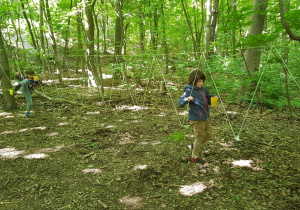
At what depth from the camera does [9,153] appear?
3164 mm

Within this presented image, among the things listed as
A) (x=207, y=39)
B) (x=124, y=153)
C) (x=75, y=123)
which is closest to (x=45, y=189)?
(x=124, y=153)

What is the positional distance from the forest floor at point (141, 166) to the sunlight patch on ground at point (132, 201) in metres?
0.01

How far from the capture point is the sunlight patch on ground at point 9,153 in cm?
306

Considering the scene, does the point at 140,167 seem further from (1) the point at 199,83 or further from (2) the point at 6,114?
(2) the point at 6,114

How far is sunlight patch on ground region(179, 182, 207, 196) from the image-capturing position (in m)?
2.16

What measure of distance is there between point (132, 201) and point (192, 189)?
2.33 feet

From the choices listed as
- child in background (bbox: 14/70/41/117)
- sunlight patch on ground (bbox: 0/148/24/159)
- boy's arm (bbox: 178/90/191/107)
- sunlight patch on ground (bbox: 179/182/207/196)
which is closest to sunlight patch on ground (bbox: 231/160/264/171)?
sunlight patch on ground (bbox: 179/182/207/196)

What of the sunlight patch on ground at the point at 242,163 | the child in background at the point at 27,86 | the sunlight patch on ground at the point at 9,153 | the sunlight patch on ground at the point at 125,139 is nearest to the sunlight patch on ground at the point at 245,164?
the sunlight patch on ground at the point at 242,163

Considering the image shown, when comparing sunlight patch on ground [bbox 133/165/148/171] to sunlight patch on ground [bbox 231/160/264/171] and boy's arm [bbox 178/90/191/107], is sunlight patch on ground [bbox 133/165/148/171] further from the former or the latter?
sunlight patch on ground [bbox 231/160/264/171]

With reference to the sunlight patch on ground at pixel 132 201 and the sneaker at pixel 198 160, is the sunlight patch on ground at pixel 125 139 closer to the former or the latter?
the sneaker at pixel 198 160

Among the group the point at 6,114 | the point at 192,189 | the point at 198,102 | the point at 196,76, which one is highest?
the point at 196,76

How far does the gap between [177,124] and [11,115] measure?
174 inches

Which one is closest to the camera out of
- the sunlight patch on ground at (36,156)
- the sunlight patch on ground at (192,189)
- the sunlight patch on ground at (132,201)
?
the sunlight patch on ground at (132,201)

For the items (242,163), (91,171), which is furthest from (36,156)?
(242,163)
